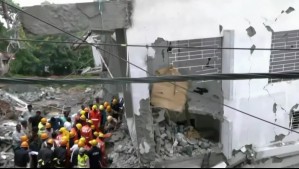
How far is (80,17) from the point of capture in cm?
765

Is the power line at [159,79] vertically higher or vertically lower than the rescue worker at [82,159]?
higher

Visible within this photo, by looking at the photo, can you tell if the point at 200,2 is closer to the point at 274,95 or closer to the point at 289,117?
the point at 274,95

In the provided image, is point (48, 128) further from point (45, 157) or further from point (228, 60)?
point (228, 60)

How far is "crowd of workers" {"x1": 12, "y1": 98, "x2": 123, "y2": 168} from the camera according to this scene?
26.5 feet

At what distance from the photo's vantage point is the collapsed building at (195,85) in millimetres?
7812

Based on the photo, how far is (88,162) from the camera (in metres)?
8.07

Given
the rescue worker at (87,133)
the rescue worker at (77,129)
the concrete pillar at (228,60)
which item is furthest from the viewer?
the rescue worker at (77,129)

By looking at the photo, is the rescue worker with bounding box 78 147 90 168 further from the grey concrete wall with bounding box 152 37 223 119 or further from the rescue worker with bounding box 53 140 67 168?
the grey concrete wall with bounding box 152 37 223 119

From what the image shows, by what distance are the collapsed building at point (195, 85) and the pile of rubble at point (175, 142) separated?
23 mm

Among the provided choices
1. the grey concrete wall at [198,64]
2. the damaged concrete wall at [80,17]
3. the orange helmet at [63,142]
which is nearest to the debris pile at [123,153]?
the orange helmet at [63,142]

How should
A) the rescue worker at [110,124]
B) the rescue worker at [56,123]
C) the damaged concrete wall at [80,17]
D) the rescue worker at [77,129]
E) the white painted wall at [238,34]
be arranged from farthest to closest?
the rescue worker at [110,124] < the rescue worker at [56,123] < the rescue worker at [77,129] < the white painted wall at [238,34] < the damaged concrete wall at [80,17]

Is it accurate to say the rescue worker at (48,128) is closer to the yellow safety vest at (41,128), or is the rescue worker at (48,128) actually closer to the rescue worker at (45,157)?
the yellow safety vest at (41,128)

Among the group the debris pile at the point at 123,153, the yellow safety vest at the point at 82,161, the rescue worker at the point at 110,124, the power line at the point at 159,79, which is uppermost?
the power line at the point at 159,79

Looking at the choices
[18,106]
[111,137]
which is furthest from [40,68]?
[111,137]
